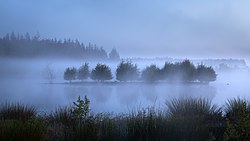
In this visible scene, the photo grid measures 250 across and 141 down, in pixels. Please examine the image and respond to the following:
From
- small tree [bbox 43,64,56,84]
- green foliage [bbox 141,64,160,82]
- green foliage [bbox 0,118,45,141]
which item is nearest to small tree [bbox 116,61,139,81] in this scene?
green foliage [bbox 141,64,160,82]

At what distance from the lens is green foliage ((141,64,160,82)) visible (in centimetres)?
5681

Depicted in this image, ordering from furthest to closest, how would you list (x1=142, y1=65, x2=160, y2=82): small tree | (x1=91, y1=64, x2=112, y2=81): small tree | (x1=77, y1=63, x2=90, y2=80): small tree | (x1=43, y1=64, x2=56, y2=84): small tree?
(x1=43, y1=64, x2=56, y2=84): small tree < (x1=77, y1=63, x2=90, y2=80): small tree < (x1=91, y1=64, x2=112, y2=81): small tree < (x1=142, y1=65, x2=160, y2=82): small tree

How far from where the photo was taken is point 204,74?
57.9m

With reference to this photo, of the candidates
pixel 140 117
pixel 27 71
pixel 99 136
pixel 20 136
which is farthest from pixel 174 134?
pixel 27 71

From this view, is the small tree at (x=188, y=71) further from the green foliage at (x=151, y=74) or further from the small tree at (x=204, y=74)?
the green foliage at (x=151, y=74)

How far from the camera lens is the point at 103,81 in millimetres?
58781

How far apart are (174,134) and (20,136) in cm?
376

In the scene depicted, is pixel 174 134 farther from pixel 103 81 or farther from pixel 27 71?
pixel 27 71

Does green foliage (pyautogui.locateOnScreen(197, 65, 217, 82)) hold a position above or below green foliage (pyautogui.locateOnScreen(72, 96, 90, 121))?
above

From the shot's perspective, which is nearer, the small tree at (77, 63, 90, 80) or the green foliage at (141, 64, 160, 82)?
the green foliage at (141, 64, 160, 82)

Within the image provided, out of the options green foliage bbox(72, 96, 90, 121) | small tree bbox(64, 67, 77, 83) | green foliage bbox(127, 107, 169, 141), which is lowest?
green foliage bbox(127, 107, 169, 141)

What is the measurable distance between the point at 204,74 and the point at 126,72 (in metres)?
12.0

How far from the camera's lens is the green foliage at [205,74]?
57781 mm

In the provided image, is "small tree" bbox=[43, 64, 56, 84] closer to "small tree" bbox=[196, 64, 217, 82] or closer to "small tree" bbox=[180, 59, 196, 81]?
"small tree" bbox=[180, 59, 196, 81]
